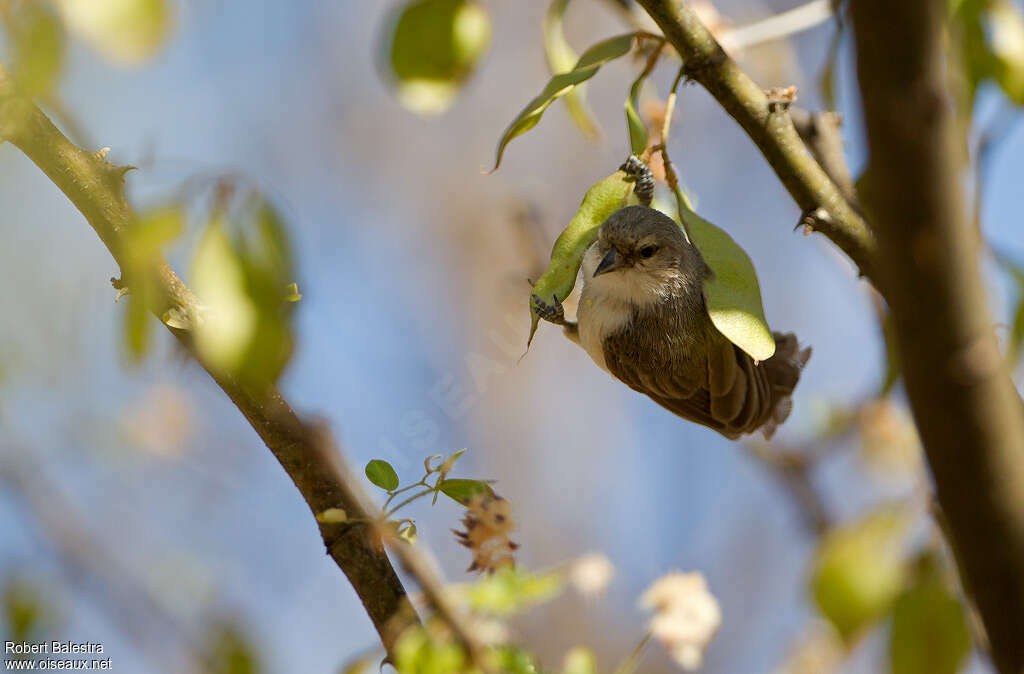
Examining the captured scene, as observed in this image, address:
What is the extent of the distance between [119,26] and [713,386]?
226cm

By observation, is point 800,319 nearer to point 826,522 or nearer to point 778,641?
point 778,641

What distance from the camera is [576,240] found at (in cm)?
175

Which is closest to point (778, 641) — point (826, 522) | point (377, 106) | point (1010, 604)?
point (826, 522)

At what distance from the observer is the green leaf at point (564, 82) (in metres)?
1.56

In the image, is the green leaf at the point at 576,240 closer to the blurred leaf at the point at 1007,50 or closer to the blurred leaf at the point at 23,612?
the blurred leaf at the point at 1007,50

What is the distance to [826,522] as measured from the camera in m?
3.33

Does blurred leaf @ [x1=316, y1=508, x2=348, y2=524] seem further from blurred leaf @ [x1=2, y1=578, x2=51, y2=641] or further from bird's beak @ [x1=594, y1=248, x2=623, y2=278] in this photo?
bird's beak @ [x1=594, y1=248, x2=623, y2=278]

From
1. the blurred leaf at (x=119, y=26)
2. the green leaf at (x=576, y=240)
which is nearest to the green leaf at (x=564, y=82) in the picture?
the green leaf at (x=576, y=240)

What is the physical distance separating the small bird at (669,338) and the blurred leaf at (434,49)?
1198 millimetres

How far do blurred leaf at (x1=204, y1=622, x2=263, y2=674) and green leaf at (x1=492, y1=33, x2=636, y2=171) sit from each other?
839mm

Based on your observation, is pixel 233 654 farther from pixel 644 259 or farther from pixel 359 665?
pixel 644 259

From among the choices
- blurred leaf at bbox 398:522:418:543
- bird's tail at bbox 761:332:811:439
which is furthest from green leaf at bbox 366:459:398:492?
bird's tail at bbox 761:332:811:439

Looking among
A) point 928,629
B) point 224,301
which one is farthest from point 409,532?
point 928,629

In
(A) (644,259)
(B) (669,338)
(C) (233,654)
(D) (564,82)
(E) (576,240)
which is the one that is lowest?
(C) (233,654)
